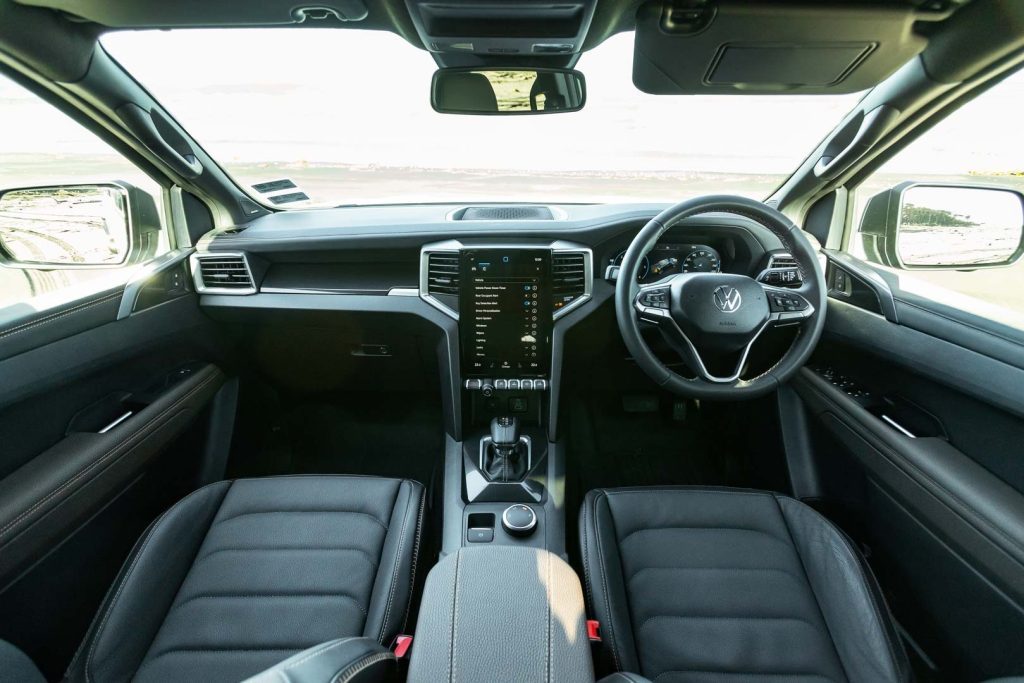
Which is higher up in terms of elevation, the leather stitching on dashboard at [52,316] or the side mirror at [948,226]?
the side mirror at [948,226]

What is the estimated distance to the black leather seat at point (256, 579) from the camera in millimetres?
1470

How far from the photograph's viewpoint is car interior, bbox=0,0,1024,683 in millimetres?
1517

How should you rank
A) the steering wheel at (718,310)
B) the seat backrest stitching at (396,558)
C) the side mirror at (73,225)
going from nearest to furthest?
the seat backrest stitching at (396,558)
the steering wheel at (718,310)
the side mirror at (73,225)

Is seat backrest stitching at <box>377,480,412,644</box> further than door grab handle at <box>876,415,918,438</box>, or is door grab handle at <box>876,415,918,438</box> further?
door grab handle at <box>876,415,918,438</box>

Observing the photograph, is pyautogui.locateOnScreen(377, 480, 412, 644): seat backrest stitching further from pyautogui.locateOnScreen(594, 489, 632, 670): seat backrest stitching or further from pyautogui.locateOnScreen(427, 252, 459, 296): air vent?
pyautogui.locateOnScreen(427, 252, 459, 296): air vent

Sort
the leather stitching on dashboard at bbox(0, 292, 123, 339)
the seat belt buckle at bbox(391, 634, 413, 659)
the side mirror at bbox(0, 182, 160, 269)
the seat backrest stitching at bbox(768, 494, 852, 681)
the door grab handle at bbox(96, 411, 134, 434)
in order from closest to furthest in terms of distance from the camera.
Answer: the seat belt buckle at bbox(391, 634, 413, 659)
the seat backrest stitching at bbox(768, 494, 852, 681)
the leather stitching on dashboard at bbox(0, 292, 123, 339)
the door grab handle at bbox(96, 411, 134, 434)
the side mirror at bbox(0, 182, 160, 269)

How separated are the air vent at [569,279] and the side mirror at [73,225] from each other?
1.70 meters

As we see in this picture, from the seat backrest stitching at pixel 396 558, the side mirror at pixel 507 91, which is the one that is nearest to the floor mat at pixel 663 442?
the seat backrest stitching at pixel 396 558

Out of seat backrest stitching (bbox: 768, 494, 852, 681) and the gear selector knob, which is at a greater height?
the gear selector knob

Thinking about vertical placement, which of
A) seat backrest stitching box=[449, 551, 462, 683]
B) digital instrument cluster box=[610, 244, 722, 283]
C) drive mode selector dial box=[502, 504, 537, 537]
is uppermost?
digital instrument cluster box=[610, 244, 722, 283]

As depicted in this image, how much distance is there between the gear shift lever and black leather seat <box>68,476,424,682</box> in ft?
1.24

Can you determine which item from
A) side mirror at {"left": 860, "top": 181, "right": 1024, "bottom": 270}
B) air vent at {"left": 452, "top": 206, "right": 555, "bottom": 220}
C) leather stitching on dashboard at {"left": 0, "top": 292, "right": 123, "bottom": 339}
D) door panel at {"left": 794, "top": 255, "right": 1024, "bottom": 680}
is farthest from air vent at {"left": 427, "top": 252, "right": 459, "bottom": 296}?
side mirror at {"left": 860, "top": 181, "right": 1024, "bottom": 270}

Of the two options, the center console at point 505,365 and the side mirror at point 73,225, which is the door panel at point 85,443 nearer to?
the side mirror at point 73,225

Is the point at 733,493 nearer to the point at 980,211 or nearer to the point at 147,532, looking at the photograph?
the point at 980,211
